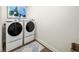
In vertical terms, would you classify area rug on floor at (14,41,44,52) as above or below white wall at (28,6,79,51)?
below

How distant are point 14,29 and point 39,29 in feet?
0.84

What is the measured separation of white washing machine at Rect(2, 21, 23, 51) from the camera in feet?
3.09

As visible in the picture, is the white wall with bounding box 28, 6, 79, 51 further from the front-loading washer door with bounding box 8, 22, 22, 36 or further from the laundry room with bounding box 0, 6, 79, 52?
the front-loading washer door with bounding box 8, 22, 22, 36

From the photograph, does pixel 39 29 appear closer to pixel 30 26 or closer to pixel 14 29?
pixel 30 26

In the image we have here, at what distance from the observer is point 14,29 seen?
102cm

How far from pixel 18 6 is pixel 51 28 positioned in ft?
1.30

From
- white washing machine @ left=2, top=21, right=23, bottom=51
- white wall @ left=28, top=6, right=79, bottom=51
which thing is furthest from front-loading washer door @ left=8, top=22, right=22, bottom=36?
white wall @ left=28, top=6, right=79, bottom=51

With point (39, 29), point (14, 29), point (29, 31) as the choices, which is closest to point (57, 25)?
point (39, 29)

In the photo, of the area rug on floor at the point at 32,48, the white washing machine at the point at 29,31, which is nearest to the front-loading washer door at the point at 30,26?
the white washing machine at the point at 29,31

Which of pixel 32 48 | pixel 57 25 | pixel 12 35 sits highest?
pixel 57 25

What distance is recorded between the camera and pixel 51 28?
1.04 meters

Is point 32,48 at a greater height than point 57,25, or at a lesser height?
lesser
